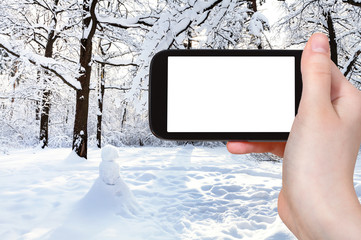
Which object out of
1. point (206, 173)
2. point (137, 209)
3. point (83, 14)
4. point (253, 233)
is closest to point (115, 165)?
point (137, 209)

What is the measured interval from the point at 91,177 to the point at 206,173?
2806 millimetres

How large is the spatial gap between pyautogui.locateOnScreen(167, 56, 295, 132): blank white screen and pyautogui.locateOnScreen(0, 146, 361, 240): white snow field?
9.02ft

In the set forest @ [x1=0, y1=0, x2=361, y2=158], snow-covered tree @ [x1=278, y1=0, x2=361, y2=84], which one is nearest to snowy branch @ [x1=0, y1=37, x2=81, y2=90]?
forest @ [x1=0, y1=0, x2=361, y2=158]

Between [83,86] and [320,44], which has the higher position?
[83,86]

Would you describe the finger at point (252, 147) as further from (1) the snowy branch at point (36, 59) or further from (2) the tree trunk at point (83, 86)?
(2) the tree trunk at point (83, 86)

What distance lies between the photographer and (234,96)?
1405mm

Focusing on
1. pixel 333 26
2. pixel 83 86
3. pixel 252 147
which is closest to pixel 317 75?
pixel 252 147

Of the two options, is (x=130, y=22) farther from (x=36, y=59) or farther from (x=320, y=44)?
(x=320, y=44)

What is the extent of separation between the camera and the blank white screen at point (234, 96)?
138 centimetres

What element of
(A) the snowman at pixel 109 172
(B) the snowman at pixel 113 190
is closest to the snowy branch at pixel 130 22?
(B) the snowman at pixel 113 190

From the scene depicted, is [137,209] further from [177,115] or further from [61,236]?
[177,115]

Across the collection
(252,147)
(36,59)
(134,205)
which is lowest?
(134,205)

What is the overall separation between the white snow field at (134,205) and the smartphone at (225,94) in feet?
8.95

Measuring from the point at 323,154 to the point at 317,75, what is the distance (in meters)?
0.25
